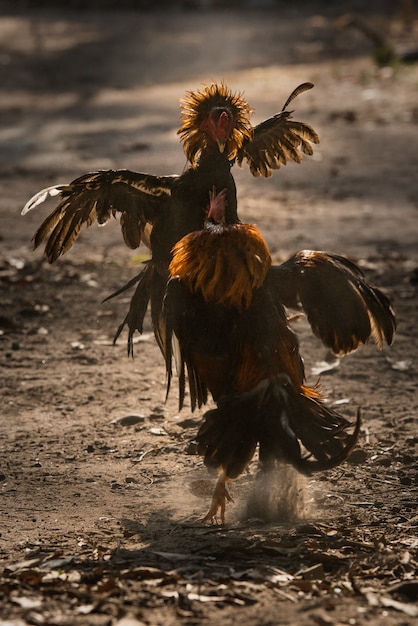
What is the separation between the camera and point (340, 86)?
741 inches

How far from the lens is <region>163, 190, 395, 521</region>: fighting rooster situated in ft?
16.0

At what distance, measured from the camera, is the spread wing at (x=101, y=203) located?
5594 mm

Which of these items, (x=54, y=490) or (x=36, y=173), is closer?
(x=54, y=490)

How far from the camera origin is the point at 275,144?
21.0 ft

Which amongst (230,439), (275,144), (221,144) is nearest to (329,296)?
(230,439)

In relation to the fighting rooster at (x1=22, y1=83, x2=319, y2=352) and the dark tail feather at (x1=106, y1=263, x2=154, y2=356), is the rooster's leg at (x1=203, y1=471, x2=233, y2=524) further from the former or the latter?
the dark tail feather at (x1=106, y1=263, x2=154, y2=356)

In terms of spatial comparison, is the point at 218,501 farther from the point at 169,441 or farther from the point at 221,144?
the point at 221,144

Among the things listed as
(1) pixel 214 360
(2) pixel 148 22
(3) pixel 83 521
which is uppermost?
(2) pixel 148 22

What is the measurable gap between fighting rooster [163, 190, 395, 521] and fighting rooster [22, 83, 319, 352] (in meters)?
0.51

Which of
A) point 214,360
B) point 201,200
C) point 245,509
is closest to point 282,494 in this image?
point 245,509

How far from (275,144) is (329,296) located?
1.46 metres

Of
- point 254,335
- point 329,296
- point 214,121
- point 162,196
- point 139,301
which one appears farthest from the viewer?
point 139,301

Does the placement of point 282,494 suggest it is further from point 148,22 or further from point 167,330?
point 148,22

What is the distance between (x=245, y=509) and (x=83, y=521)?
77cm
